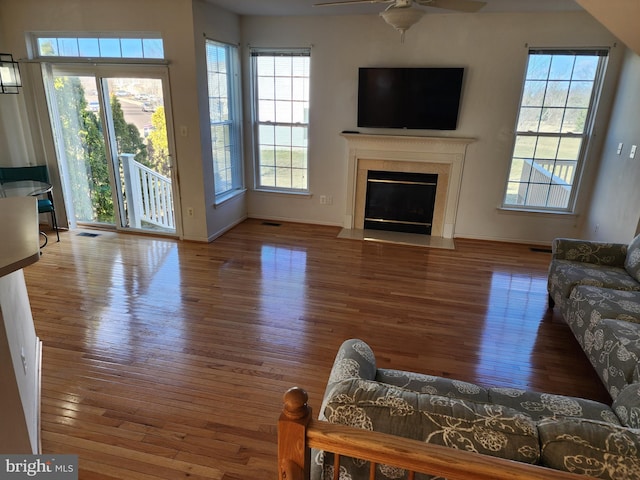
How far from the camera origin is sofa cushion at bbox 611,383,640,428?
60.7 inches

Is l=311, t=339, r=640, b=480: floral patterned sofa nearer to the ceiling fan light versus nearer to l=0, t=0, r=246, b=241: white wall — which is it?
the ceiling fan light

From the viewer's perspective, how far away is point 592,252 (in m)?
3.35

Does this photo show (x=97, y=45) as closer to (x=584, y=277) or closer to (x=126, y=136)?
(x=126, y=136)

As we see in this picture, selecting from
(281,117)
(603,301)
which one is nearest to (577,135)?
(603,301)

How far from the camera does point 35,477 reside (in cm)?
159

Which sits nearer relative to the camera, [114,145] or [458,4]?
[458,4]

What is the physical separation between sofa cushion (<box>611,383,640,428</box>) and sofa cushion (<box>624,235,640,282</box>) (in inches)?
67.3

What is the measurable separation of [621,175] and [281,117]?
4021 millimetres

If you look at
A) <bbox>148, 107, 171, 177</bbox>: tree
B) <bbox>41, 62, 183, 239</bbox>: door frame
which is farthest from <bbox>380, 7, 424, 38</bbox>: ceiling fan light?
<bbox>148, 107, 171, 177</bbox>: tree

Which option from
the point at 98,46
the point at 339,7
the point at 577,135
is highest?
the point at 339,7

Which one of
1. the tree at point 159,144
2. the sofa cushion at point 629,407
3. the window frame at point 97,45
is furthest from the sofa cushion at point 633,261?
the window frame at point 97,45

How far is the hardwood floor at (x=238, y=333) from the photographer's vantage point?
2127mm

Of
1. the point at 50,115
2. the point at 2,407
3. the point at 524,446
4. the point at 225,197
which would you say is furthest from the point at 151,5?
the point at 524,446

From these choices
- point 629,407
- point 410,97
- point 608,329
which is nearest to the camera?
point 629,407
